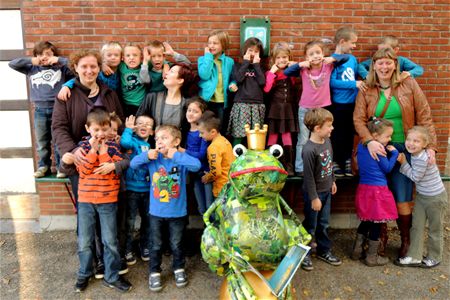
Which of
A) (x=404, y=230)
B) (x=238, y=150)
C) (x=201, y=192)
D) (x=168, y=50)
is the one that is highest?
(x=168, y=50)

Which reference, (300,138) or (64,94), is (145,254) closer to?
(64,94)

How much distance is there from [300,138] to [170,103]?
167 cm

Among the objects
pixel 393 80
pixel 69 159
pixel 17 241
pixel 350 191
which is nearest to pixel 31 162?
pixel 17 241

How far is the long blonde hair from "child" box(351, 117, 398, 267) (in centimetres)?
44

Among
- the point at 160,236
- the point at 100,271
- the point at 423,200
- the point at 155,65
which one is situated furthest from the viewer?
the point at 155,65

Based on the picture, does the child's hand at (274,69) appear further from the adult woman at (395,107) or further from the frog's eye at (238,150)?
the frog's eye at (238,150)

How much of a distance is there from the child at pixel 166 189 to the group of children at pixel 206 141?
0.01 m

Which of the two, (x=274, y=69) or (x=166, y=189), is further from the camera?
(x=274, y=69)

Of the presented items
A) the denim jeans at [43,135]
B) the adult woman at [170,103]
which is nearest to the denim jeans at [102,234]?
the adult woman at [170,103]

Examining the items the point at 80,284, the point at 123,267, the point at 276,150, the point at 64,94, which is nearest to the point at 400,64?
the point at 276,150

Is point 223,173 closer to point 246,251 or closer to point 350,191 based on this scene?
point 246,251

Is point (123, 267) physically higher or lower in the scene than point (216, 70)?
lower

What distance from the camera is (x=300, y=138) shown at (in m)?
5.06

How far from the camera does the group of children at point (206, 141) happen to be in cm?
402
